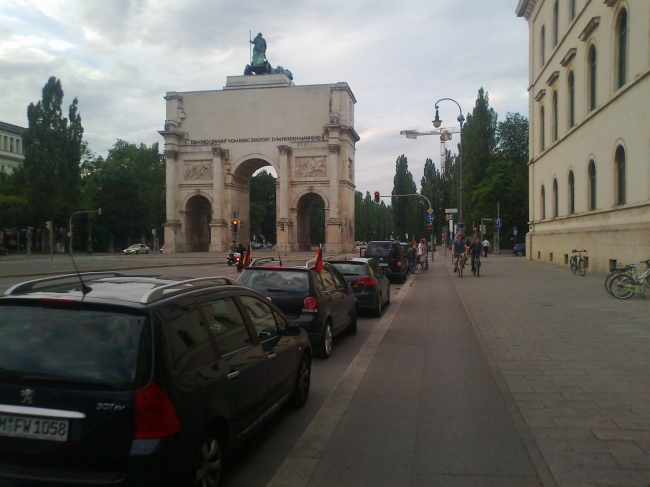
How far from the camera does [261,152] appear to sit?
227ft

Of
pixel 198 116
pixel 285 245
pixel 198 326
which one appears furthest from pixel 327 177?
pixel 198 326

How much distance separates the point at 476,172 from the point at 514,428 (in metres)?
70.3

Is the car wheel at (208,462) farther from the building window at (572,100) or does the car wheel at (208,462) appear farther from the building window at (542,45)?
the building window at (542,45)

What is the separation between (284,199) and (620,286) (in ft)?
177

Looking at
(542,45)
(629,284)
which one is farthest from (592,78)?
(629,284)

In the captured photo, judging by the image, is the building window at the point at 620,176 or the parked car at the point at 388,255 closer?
the building window at the point at 620,176

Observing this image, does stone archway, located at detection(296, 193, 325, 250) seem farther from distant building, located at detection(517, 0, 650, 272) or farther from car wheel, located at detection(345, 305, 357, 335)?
car wheel, located at detection(345, 305, 357, 335)

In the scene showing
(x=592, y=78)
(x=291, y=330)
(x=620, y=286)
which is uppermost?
(x=592, y=78)

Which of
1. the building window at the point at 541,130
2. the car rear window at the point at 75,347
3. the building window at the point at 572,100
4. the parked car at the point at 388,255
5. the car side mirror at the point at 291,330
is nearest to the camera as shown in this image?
the car rear window at the point at 75,347

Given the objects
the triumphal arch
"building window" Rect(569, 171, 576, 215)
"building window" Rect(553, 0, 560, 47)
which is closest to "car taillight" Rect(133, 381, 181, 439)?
"building window" Rect(569, 171, 576, 215)

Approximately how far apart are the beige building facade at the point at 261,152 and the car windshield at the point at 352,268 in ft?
166

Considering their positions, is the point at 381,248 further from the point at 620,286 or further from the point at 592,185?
the point at 620,286

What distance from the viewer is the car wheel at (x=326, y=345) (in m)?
9.28

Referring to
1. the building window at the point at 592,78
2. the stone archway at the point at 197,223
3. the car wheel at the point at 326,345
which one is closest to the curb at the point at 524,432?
the car wheel at the point at 326,345
